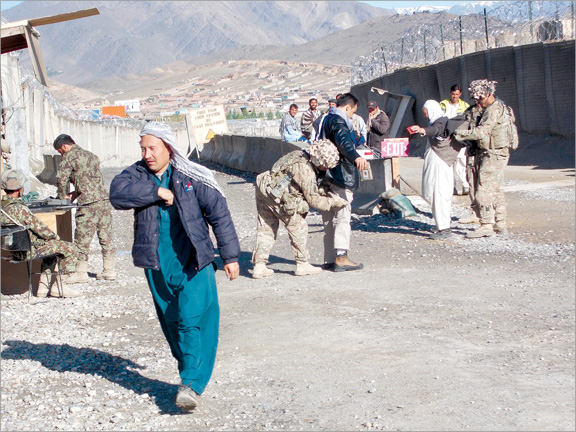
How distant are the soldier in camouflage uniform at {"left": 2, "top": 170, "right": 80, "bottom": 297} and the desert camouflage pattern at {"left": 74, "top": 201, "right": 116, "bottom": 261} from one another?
14.9 inches

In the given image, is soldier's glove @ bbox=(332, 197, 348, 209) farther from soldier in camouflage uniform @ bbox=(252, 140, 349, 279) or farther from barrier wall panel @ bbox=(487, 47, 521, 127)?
barrier wall panel @ bbox=(487, 47, 521, 127)

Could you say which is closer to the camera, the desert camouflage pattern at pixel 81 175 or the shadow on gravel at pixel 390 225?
the desert camouflage pattern at pixel 81 175

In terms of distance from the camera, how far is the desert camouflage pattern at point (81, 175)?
9.62 meters

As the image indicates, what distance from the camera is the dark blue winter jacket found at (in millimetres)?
5129

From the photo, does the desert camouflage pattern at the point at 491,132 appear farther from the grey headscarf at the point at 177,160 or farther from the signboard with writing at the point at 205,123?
the signboard with writing at the point at 205,123

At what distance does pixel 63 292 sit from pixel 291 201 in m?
2.72

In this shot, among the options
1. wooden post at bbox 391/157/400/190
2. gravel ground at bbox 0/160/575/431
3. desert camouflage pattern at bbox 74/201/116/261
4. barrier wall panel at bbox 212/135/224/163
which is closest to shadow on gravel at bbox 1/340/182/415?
gravel ground at bbox 0/160/575/431

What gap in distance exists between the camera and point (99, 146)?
35531mm

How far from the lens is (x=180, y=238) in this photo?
5.25m

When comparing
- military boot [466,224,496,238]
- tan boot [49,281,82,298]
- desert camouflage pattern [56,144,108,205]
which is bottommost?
tan boot [49,281,82,298]

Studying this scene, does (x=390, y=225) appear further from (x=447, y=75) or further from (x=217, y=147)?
(x=217, y=147)

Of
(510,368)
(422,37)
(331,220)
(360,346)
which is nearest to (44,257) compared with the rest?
(331,220)

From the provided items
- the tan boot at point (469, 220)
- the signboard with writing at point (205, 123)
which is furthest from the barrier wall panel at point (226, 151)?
the tan boot at point (469, 220)

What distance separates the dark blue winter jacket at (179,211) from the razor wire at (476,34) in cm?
1573
